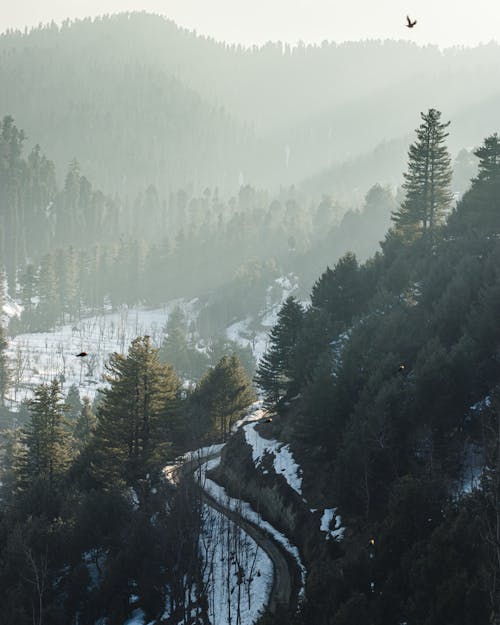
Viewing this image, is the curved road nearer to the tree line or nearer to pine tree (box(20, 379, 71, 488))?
the tree line

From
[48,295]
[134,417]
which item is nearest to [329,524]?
[134,417]

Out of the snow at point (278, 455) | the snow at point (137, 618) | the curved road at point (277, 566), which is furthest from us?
the snow at point (278, 455)

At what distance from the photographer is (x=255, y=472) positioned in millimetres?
42375

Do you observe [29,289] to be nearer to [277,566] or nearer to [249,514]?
[249,514]

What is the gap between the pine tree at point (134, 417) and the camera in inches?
1746

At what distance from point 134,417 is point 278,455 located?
10365 millimetres

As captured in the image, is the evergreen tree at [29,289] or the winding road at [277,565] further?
the evergreen tree at [29,289]

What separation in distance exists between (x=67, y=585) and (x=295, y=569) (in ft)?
37.8

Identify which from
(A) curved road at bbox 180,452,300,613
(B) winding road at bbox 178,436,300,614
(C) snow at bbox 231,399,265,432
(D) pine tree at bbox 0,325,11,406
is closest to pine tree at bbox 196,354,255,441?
(C) snow at bbox 231,399,265,432

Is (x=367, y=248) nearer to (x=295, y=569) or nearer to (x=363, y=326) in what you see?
(x=363, y=326)

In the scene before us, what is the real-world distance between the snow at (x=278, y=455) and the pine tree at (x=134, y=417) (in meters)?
6.28

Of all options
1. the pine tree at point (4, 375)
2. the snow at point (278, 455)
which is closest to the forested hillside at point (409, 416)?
the snow at point (278, 455)

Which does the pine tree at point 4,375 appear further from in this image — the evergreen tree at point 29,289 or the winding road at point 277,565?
the winding road at point 277,565

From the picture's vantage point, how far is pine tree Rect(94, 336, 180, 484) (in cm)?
4434
